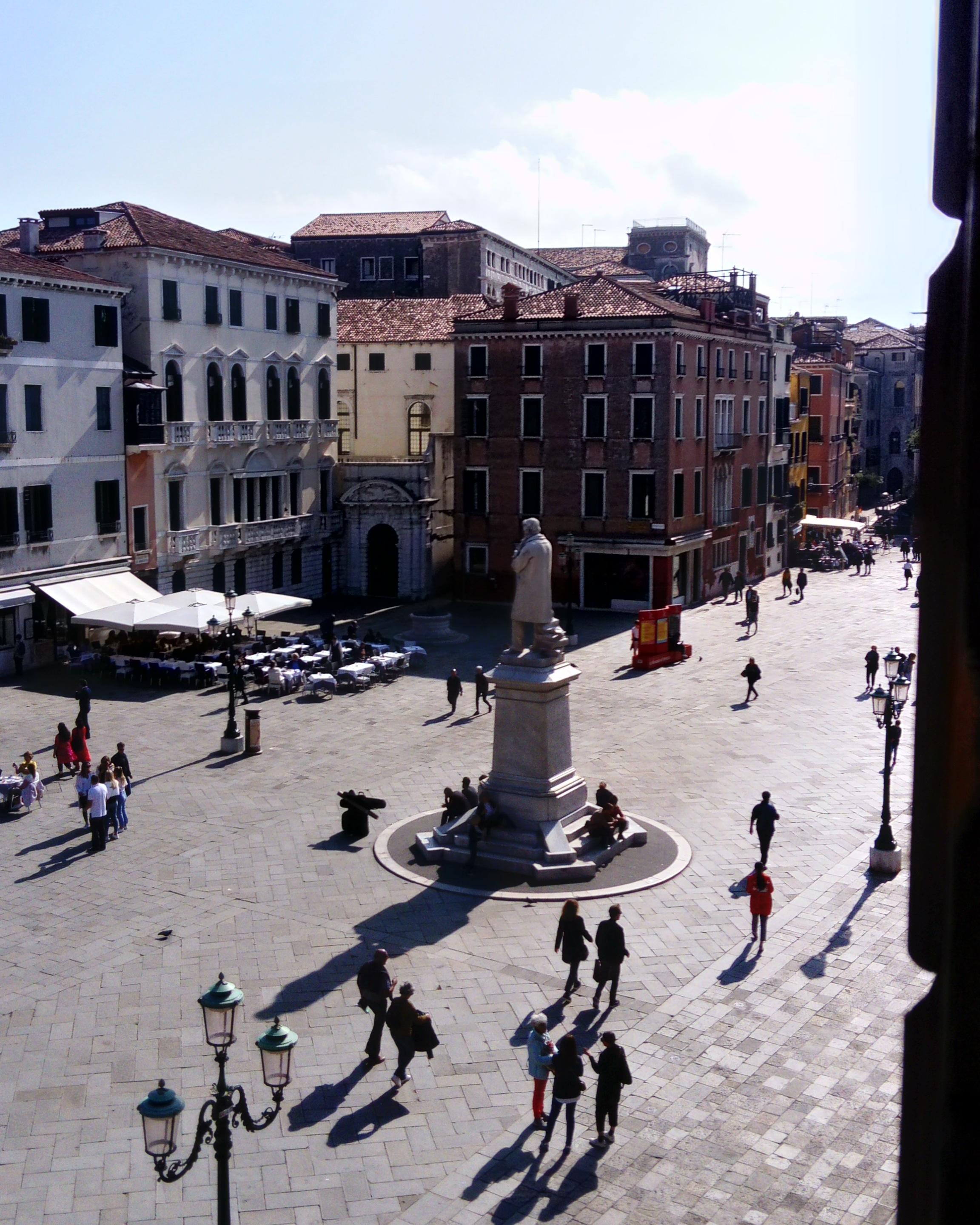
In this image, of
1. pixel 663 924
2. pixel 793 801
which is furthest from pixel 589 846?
pixel 793 801

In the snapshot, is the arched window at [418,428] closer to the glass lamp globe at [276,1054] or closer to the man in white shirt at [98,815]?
the man in white shirt at [98,815]

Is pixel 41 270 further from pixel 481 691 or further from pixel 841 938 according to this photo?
pixel 841 938

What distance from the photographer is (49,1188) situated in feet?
37.4

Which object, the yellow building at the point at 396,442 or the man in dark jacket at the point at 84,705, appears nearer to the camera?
the man in dark jacket at the point at 84,705

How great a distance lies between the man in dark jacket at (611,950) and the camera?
48.7 feet

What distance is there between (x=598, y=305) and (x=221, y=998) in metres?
41.4

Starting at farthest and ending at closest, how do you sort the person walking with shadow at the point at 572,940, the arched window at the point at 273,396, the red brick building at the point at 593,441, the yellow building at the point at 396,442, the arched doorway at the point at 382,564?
the arched doorway at the point at 382,564, the yellow building at the point at 396,442, the red brick building at the point at 593,441, the arched window at the point at 273,396, the person walking with shadow at the point at 572,940

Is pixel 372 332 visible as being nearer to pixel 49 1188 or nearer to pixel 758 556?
pixel 758 556

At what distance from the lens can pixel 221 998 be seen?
31.7ft

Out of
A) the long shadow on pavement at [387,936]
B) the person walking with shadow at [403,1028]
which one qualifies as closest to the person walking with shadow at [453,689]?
the long shadow on pavement at [387,936]

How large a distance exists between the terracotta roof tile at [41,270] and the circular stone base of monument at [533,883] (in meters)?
21.2

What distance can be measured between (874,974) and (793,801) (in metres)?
8.03

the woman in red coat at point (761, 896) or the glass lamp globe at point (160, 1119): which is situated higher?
the glass lamp globe at point (160, 1119)

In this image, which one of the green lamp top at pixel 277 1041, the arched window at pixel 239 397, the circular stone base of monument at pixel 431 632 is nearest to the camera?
the green lamp top at pixel 277 1041
